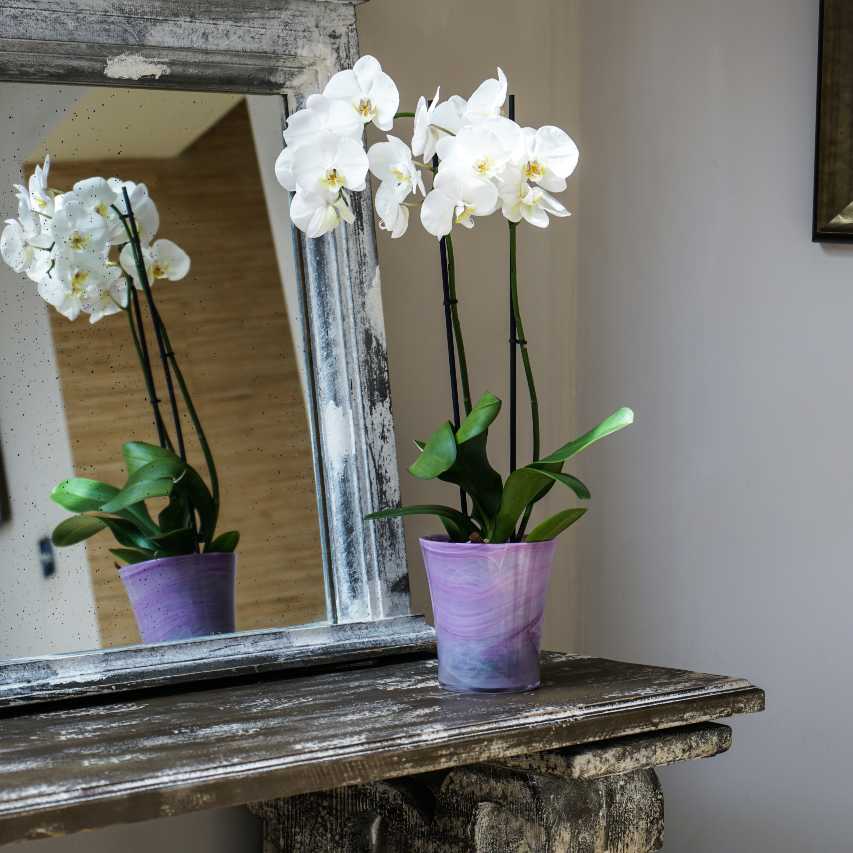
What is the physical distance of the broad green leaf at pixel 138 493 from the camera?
3.57ft

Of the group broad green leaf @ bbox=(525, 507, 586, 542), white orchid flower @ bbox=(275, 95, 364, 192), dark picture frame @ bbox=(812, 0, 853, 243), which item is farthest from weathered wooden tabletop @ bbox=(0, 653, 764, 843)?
dark picture frame @ bbox=(812, 0, 853, 243)

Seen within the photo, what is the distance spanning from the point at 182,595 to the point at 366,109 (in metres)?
0.50

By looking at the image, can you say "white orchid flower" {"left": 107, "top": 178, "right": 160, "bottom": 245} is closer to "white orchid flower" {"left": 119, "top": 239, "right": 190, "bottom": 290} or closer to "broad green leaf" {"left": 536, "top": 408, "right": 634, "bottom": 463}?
"white orchid flower" {"left": 119, "top": 239, "right": 190, "bottom": 290}

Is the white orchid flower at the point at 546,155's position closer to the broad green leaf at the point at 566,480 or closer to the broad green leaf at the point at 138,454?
the broad green leaf at the point at 566,480

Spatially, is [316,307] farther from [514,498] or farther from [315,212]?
[514,498]

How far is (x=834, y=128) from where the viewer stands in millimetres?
1454

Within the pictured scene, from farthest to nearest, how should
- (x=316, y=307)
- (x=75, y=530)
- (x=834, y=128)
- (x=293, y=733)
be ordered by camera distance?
(x=834, y=128), (x=316, y=307), (x=75, y=530), (x=293, y=733)

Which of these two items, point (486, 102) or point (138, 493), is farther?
point (138, 493)

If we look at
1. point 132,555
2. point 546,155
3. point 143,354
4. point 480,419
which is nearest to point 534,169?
point 546,155

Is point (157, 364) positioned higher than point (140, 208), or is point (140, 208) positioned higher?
point (140, 208)

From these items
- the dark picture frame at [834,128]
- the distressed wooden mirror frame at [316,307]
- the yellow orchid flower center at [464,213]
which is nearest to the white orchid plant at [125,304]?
the distressed wooden mirror frame at [316,307]

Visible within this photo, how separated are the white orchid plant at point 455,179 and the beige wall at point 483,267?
336mm

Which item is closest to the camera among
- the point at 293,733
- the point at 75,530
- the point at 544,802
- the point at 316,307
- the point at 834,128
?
the point at 293,733

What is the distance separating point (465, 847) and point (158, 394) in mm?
519
